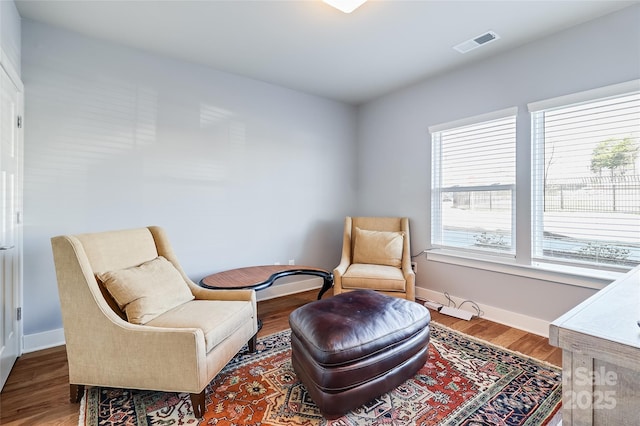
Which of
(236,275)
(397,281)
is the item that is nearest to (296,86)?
(236,275)

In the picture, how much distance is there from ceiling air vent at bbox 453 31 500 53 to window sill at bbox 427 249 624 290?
2002 mm

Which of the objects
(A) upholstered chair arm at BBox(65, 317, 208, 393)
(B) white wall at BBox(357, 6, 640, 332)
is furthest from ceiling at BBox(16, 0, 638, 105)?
(A) upholstered chair arm at BBox(65, 317, 208, 393)

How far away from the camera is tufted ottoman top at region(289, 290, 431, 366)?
152 centimetres

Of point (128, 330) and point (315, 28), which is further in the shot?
point (315, 28)

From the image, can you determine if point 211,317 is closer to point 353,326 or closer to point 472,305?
point 353,326

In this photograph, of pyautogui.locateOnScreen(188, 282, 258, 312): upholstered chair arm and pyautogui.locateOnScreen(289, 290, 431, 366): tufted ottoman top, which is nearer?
pyautogui.locateOnScreen(289, 290, 431, 366): tufted ottoman top

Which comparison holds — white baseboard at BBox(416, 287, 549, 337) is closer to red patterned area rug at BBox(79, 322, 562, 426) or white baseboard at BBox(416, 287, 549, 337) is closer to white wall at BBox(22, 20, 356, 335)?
red patterned area rug at BBox(79, 322, 562, 426)

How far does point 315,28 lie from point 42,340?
3.36 m

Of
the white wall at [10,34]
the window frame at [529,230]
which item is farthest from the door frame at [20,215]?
the window frame at [529,230]

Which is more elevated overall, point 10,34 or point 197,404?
point 10,34

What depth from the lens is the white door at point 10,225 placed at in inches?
73.5

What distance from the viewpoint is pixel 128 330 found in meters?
1.57

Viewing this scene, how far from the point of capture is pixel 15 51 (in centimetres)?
213

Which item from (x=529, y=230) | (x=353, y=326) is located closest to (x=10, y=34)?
(x=353, y=326)
